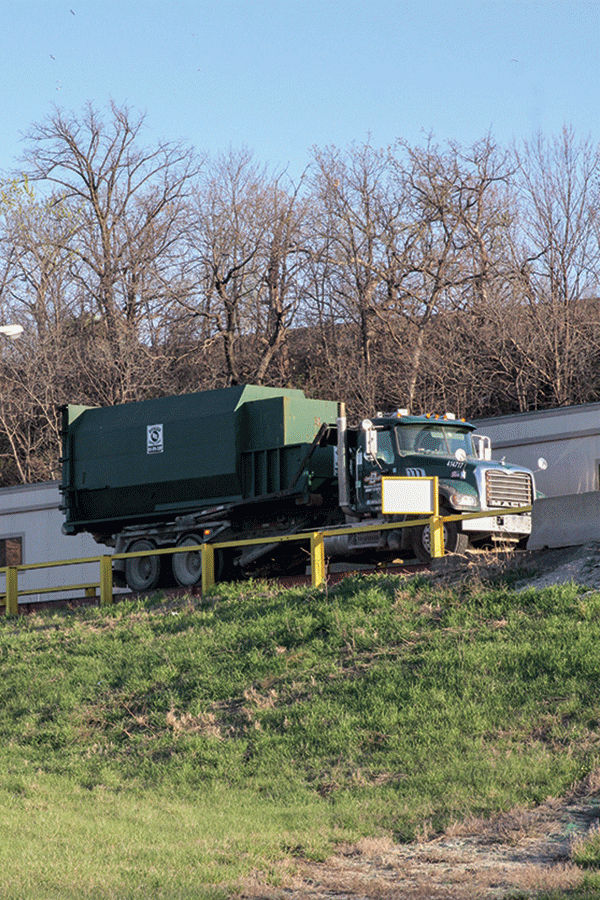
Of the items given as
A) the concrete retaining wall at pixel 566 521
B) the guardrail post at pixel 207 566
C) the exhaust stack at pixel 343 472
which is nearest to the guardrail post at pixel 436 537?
the concrete retaining wall at pixel 566 521

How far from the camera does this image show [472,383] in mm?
33594

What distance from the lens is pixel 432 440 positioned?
18.7m

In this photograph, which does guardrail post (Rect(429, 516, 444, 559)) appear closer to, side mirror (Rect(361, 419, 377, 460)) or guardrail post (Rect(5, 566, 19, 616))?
side mirror (Rect(361, 419, 377, 460))

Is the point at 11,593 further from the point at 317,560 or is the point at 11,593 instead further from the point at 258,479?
the point at 317,560

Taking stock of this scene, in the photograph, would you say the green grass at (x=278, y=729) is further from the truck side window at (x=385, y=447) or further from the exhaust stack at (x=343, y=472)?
the truck side window at (x=385, y=447)

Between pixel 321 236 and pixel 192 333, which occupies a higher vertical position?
pixel 321 236

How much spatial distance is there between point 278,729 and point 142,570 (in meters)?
10.3

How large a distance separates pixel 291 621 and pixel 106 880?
715 cm

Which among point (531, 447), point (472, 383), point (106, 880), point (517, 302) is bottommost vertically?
point (106, 880)

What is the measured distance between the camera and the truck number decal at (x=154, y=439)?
2122 centimetres

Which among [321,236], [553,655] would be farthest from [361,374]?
[553,655]

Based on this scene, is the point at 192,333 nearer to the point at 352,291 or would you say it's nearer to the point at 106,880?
the point at 352,291

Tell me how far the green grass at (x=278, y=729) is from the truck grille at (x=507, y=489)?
355cm

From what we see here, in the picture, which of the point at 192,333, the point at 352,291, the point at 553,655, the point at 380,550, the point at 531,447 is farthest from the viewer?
the point at 192,333
